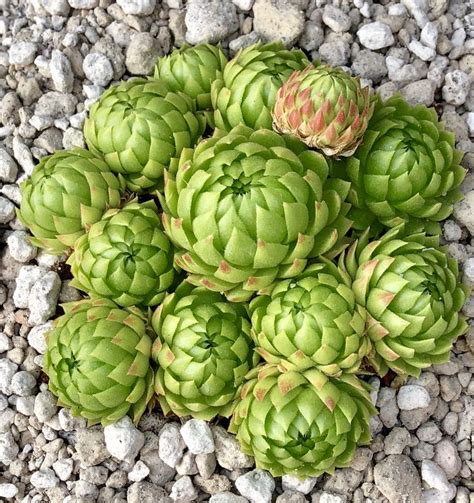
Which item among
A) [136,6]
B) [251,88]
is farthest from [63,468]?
[136,6]

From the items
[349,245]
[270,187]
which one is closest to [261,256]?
[270,187]

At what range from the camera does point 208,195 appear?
193 cm

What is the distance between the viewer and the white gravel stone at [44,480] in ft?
7.22

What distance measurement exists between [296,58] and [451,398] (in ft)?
3.98

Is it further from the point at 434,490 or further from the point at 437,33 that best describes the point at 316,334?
the point at 437,33

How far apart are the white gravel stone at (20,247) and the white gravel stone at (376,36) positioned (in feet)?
4.62

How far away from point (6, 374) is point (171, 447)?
0.59 metres

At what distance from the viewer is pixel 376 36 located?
2.65 m

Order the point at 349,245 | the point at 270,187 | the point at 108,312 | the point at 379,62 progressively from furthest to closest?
1. the point at 379,62
2. the point at 349,245
3. the point at 108,312
4. the point at 270,187

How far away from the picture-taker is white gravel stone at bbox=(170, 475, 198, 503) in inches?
85.6

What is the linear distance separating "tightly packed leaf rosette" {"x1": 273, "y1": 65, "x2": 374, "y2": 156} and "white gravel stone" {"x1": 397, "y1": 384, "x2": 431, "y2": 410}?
0.79 metres

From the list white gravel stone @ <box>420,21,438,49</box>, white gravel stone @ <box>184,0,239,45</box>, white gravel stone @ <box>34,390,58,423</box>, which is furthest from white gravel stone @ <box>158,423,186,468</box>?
white gravel stone @ <box>420,21,438,49</box>

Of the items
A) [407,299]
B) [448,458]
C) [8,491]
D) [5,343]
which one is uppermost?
[407,299]

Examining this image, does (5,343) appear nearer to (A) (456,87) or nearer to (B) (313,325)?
(B) (313,325)
